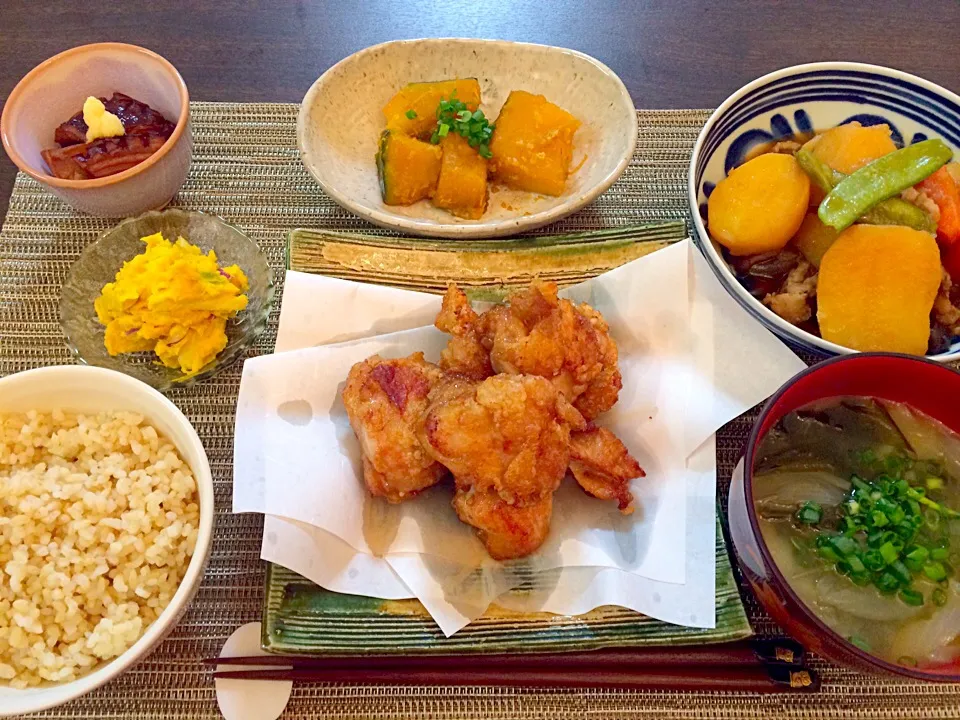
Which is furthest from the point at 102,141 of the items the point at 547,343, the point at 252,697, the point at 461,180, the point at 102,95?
the point at 252,697

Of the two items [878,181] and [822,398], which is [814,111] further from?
[822,398]

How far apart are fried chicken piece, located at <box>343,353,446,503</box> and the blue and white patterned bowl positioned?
3.03 feet

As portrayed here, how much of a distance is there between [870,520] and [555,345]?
0.78 metres

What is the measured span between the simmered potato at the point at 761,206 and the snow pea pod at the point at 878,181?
0.26ft

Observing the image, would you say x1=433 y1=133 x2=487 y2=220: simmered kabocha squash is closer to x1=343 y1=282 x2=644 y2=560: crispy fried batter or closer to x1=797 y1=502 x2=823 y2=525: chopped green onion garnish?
x1=343 y1=282 x2=644 y2=560: crispy fried batter

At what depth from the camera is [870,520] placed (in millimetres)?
1490

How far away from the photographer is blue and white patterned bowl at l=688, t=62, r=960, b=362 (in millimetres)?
2018

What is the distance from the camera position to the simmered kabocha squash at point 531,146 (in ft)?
7.47

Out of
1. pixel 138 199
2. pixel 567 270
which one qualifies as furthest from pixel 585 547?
pixel 138 199

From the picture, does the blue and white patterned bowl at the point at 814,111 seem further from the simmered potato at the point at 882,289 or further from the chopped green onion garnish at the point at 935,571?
the chopped green onion garnish at the point at 935,571

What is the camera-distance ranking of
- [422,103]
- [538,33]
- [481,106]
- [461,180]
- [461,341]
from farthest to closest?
[538,33] → [481,106] → [422,103] → [461,180] → [461,341]

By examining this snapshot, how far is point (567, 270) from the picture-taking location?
6.67 ft

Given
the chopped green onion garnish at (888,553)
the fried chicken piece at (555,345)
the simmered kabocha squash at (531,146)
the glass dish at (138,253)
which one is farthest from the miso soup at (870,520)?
the glass dish at (138,253)

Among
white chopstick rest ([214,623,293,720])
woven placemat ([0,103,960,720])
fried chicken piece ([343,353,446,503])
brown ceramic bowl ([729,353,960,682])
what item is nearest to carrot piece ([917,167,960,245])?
brown ceramic bowl ([729,353,960,682])
